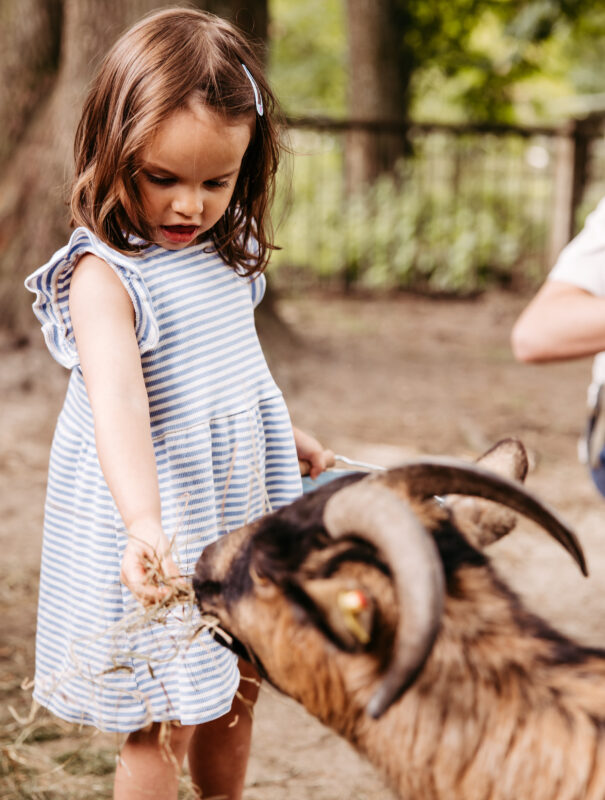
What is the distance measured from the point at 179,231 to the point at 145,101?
0.32 meters

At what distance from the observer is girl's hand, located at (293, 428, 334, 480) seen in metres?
2.80

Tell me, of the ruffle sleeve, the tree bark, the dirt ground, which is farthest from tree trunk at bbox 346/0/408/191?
the ruffle sleeve

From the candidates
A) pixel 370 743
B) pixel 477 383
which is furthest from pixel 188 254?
pixel 477 383

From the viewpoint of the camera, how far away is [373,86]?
14.0 m

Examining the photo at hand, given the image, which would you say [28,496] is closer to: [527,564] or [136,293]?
[527,564]

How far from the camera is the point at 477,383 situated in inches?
334

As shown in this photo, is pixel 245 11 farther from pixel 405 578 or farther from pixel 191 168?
pixel 405 578

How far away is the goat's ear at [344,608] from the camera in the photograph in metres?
1.83

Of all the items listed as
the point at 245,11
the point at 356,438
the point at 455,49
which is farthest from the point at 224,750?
the point at 455,49

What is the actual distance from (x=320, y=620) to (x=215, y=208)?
3.31 feet

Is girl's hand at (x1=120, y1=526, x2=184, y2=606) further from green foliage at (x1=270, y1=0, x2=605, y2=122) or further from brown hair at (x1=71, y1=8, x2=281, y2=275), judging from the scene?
green foliage at (x1=270, y1=0, x2=605, y2=122)

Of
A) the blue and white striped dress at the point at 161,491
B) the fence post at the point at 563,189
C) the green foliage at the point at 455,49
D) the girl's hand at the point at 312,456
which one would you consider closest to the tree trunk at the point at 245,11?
the green foliage at the point at 455,49

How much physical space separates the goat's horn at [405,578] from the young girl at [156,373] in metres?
0.52

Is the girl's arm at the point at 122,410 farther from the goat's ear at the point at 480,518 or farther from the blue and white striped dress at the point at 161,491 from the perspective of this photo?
the goat's ear at the point at 480,518
